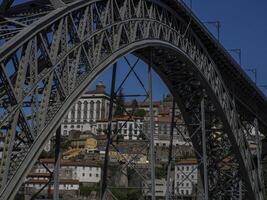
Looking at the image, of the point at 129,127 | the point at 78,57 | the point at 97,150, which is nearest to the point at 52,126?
the point at 78,57

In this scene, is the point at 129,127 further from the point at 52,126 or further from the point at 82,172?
the point at 52,126

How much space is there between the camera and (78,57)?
1584 centimetres

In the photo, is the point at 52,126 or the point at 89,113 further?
the point at 89,113

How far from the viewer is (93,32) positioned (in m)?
16.7

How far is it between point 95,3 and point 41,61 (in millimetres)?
3081

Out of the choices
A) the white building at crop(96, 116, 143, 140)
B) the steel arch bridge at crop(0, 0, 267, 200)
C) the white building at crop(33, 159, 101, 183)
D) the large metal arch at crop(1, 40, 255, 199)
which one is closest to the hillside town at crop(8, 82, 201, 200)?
the white building at crop(33, 159, 101, 183)

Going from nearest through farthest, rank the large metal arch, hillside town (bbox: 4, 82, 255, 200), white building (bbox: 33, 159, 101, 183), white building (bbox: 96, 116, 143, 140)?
1. the large metal arch
2. white building (bbox: 96, 116, 143, 140)
3. hillside town (bbox: 4, 82, 255, 200)
4. white building (bbox: 33, 159, 101, 183)

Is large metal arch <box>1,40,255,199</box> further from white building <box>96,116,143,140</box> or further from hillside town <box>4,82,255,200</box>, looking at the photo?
hillside town <box>4,82,255,200</box>

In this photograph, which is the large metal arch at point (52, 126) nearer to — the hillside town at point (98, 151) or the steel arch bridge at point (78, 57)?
the steel arch bridge at point (78, 57)

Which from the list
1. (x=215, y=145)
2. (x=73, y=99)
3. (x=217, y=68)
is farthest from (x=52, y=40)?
(x=215, y=145)

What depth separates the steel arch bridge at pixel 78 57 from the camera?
13.1 m

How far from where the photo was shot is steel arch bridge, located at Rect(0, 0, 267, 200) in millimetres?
13109

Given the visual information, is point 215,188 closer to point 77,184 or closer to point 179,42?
point 179,42

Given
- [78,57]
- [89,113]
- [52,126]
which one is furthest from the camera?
[89,113]
